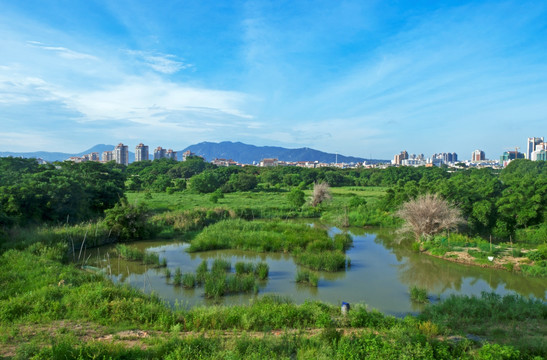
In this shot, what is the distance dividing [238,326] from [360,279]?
22.8 feet

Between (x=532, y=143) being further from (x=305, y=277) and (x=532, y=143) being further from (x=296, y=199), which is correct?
(x=305, y=277)

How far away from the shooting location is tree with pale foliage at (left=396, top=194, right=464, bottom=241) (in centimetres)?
1742

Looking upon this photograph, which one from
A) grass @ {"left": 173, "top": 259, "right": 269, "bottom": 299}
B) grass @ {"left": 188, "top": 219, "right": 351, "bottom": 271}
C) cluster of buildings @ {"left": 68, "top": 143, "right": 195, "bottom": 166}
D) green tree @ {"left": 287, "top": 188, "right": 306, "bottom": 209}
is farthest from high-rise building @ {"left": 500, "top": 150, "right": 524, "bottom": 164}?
grass @ {"left": 173, "top": 259, "right": 269, "bottom": 299}

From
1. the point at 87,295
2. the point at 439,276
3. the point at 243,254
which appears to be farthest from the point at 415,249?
the point at 87,295

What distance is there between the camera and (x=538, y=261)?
46.5 feet

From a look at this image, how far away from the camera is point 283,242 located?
1753 centimetres

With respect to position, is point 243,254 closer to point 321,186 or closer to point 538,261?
point 538,261

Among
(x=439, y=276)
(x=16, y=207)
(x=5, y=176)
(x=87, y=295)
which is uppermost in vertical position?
(x=5, y=176)

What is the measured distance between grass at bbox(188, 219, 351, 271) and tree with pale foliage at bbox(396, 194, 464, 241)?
3767 millimetres

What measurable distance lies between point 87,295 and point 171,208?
21.4m

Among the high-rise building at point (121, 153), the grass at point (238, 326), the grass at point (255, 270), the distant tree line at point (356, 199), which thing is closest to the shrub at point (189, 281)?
the grass at point (255, 270)

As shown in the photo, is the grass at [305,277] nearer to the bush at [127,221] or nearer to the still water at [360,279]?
the still water at [360,279]

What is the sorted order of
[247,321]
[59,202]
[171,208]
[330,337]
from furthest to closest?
[171,208] < [59,202] < [247,321] < [330,337]

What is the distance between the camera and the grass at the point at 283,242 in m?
14.9
